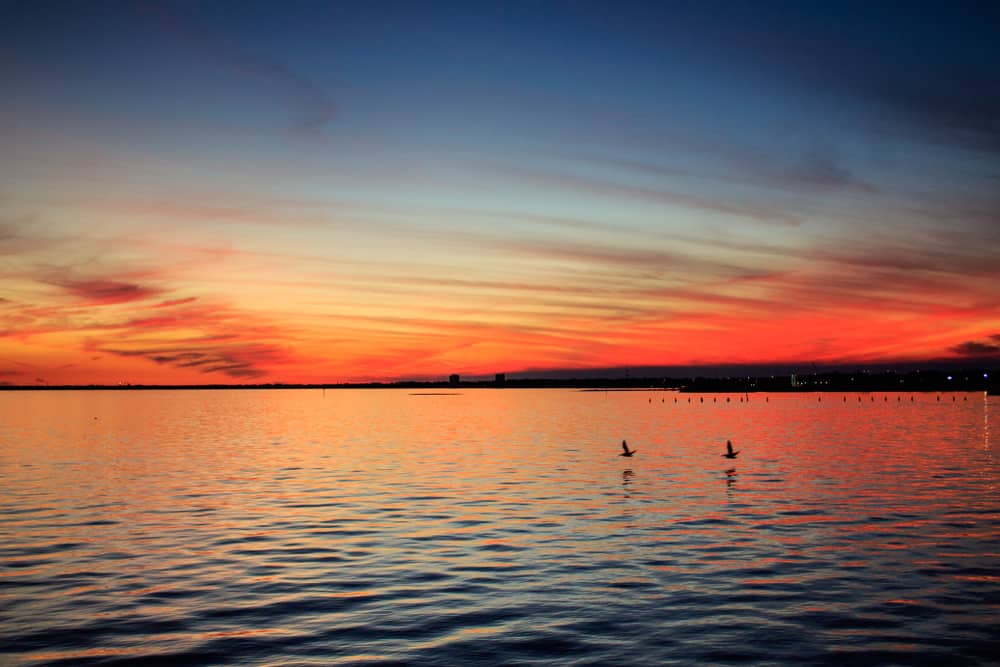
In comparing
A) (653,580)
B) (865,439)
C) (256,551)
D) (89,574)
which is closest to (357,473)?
(256,551)

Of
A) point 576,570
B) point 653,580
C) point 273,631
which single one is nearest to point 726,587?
point 653,580

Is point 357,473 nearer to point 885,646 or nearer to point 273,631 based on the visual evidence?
point 273,631

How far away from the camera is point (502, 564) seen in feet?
85.9

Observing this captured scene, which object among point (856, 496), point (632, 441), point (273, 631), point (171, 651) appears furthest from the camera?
point (632, 441)

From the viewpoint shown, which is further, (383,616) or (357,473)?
(357,473)

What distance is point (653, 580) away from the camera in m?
23.8

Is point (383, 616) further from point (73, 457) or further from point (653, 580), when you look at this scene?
point (73, 457)

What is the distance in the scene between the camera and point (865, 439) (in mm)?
85125

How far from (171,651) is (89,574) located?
914 centimetres

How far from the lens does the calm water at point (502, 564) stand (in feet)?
59.6

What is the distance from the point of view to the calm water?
59.6ft

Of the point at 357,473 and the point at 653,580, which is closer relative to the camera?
the point at 653,580

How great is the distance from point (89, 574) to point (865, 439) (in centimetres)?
7722

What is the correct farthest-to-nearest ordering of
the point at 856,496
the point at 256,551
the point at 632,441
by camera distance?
the point at 632,441, the point at 856,496, the point at 256,551
